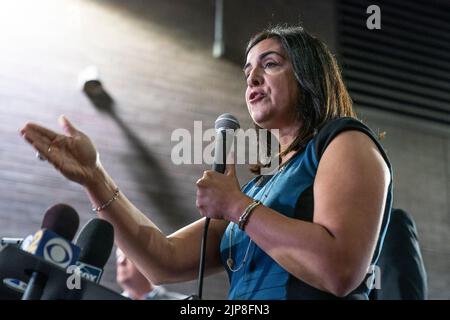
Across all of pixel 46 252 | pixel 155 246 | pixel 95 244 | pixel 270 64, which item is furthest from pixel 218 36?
pixel 46 252

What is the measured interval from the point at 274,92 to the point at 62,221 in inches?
25.2

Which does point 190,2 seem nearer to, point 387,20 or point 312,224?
point 387,20

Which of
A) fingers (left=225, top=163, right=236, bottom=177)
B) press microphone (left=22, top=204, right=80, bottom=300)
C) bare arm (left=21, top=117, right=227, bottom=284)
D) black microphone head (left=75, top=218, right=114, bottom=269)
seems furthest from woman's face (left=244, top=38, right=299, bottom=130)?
press microphone (left=22, top=204, right=80, bottom=300)

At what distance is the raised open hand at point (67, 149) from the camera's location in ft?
5.03

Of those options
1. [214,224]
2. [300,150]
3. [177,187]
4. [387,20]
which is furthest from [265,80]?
[387,20]

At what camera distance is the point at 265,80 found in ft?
5.56

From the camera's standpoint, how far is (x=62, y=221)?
137 centimetres

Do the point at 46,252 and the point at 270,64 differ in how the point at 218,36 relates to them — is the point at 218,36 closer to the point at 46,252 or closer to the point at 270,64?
the point at 270,64

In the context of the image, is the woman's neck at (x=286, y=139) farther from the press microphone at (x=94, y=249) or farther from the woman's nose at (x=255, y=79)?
the press microphone at (x=94, y=249)
